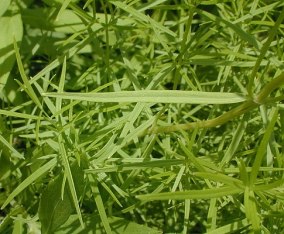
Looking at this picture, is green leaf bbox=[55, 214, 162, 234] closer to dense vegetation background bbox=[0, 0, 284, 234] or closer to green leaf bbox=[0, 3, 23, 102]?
dense vegetation background bbox=[0, 0, 284, 234]

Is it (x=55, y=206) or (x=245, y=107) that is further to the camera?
(x=55, y=206)

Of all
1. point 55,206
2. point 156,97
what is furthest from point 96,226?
point 156,97

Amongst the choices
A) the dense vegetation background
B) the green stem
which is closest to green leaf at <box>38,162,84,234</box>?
the dense vegetation background

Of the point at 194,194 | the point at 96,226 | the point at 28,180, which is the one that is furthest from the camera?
the point at 96,226

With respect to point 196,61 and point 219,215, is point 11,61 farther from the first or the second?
point 219,215

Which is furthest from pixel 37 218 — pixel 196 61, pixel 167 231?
pixel 196 61

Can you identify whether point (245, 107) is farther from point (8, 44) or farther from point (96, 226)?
point (8, 44)

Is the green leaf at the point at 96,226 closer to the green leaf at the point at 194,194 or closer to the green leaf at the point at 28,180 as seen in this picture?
the green leaf at the point at 28,180
